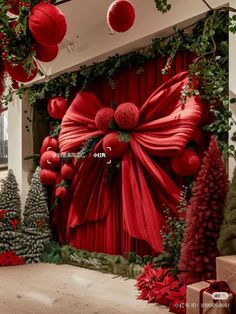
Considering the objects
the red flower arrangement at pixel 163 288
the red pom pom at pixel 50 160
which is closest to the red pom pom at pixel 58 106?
the red pom pom at pixel 50 160

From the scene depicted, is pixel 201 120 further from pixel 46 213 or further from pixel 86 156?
pixel 46 213

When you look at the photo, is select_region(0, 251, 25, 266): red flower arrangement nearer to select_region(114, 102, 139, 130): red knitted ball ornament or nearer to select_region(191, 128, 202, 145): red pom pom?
select_region(114, 102, 139, 130): red knitted ball ornament

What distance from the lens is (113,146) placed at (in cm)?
315

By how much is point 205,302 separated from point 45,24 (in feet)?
4.86

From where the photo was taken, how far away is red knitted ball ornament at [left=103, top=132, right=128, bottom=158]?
3.15m

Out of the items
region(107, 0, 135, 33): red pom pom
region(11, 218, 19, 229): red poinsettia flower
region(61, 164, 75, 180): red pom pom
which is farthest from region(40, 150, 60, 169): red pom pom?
region(107, 0, 135, 33): red pom pom

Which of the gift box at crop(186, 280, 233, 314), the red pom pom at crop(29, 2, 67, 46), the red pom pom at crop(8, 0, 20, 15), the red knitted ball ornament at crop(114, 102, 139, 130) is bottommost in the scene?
the gift box at crop(186, 280, 233, 314)

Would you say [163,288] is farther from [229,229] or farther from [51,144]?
[51,144]

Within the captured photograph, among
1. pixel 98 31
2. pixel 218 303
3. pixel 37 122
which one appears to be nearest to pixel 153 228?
pixel 218 303

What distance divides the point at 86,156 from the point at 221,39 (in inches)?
60.8

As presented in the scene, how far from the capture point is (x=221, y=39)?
2.79m

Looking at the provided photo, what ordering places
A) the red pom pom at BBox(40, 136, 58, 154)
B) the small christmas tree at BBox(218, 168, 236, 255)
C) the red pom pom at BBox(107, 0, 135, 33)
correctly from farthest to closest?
the red pom pom at BBox(40, 136, 58, 154), the red pom pom at BBox(107, 0, 135, 33), the small christmas tree at BBox(218, 168, 236, 255)

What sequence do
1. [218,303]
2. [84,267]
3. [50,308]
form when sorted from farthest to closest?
1. [84,267]
2. [50,308]
3. [218,303]

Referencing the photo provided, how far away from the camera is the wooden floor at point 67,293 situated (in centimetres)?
246
